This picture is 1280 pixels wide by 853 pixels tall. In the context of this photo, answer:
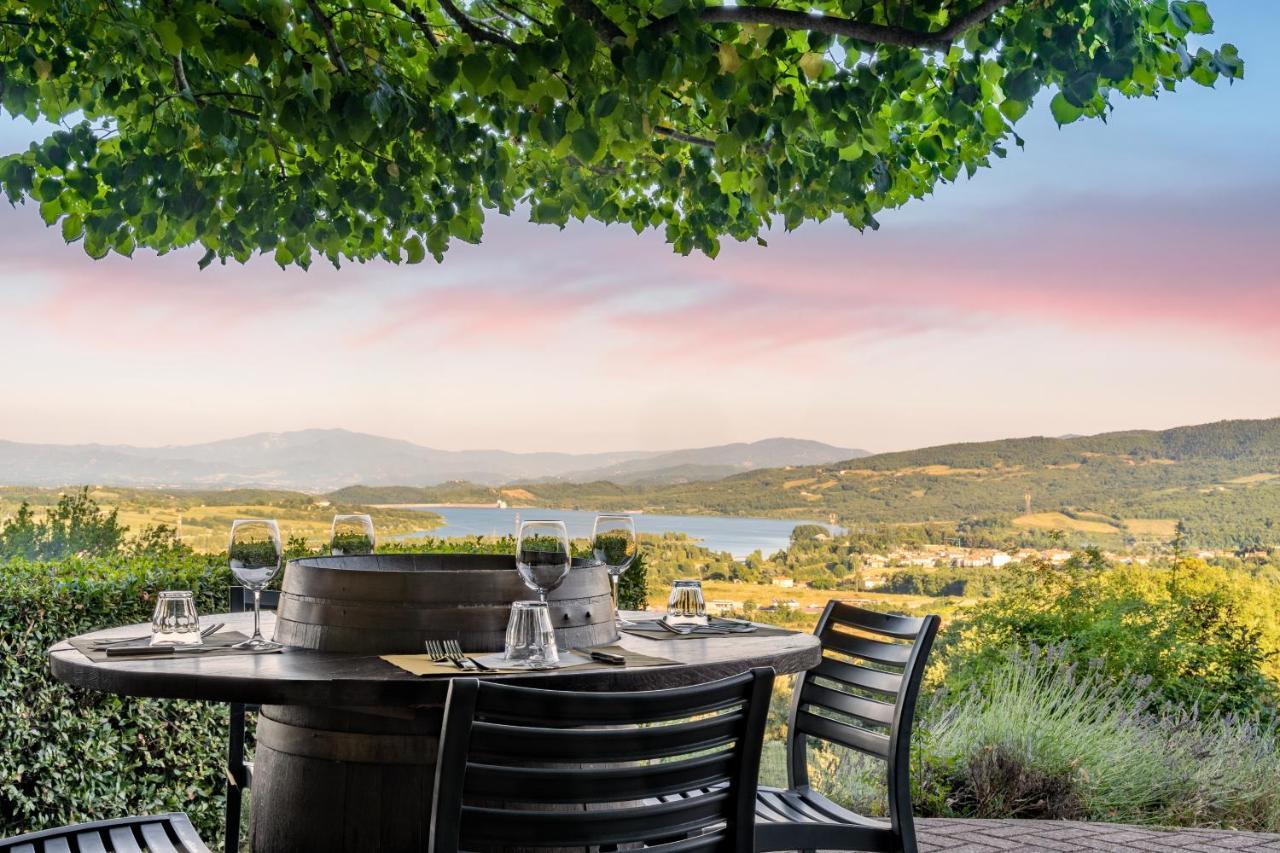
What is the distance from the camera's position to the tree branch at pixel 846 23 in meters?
3.11

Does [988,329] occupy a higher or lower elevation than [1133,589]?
higher

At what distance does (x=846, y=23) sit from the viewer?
323 cm

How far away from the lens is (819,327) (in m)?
12.4

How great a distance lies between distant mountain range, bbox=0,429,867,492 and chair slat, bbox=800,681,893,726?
9.64 m

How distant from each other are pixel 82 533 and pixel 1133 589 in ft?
25.8

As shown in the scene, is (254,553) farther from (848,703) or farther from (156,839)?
(848,703)

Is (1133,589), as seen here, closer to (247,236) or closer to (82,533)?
(247,236)


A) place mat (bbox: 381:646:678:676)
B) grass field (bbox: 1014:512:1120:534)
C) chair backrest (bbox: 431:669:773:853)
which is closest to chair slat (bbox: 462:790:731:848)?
chair backrest (bbox: 431:669:773:853)

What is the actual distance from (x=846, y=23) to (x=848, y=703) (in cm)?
204

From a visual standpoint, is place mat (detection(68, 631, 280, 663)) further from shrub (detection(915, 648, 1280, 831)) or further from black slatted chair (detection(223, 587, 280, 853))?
shrub (detection(915, 648, 1280, 831))

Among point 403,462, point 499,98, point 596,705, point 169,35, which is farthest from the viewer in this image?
point 403,462

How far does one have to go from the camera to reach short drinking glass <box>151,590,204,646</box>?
2463mm

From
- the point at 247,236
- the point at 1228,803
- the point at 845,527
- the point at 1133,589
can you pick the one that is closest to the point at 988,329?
the point at 845,527

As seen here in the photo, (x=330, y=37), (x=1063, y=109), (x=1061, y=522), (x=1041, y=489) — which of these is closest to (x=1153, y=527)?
(x=1061, y=522)
